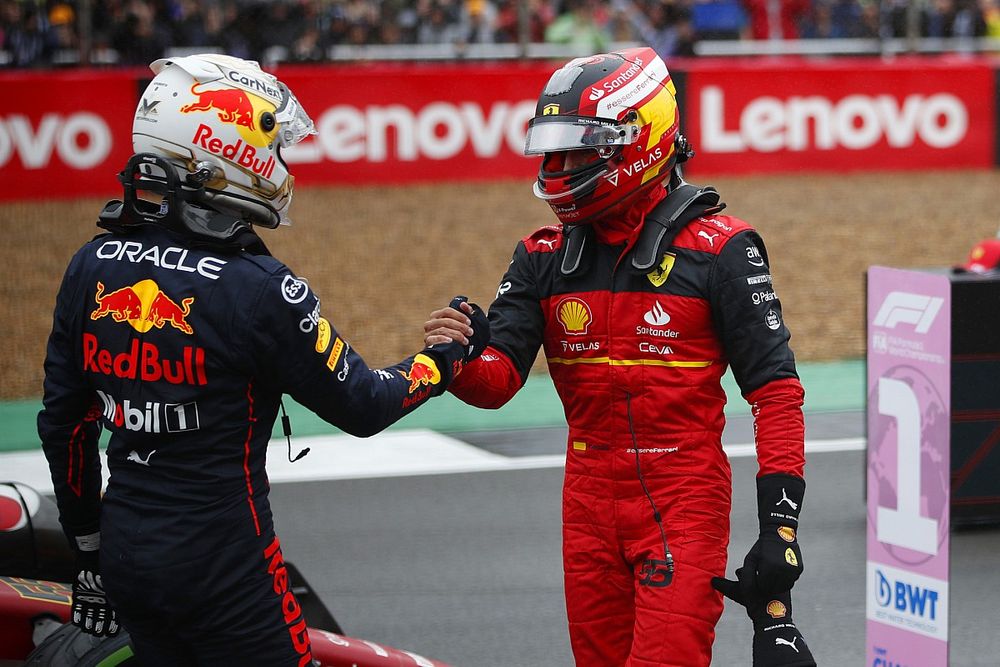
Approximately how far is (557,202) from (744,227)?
0.45m

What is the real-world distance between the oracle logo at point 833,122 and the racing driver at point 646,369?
1471cm

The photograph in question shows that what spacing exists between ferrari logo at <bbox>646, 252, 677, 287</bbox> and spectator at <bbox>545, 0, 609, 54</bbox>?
1512cm

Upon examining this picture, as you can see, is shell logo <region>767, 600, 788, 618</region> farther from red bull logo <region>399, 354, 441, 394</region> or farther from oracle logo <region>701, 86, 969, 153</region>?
oracle logo <region>701, 86, 969, 153</region>

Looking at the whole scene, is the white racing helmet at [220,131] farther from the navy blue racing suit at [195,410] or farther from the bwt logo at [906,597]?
the bwt logo at [906,597]

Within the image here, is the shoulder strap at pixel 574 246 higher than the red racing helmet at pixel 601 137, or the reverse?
the red racing helmet at pixel 601 137

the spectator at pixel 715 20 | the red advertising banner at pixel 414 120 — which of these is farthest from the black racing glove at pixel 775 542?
the spectator at pixel 715 20

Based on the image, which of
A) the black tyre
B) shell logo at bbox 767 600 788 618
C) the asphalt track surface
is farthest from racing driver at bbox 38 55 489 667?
the asphalt track surface

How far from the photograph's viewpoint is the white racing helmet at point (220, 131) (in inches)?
125

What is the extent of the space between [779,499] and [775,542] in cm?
10

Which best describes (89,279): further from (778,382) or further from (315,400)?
(778,382)

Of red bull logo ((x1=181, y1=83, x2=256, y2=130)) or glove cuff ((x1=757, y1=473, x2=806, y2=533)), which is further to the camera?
glove cuff ((x1=757, y1=473, x2=806, y2=533))

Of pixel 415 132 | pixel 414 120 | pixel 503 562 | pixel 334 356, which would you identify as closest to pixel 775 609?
pixel 334 356

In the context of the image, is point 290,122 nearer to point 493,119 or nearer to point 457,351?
point 457,351

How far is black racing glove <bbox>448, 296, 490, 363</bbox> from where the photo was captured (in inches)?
142
